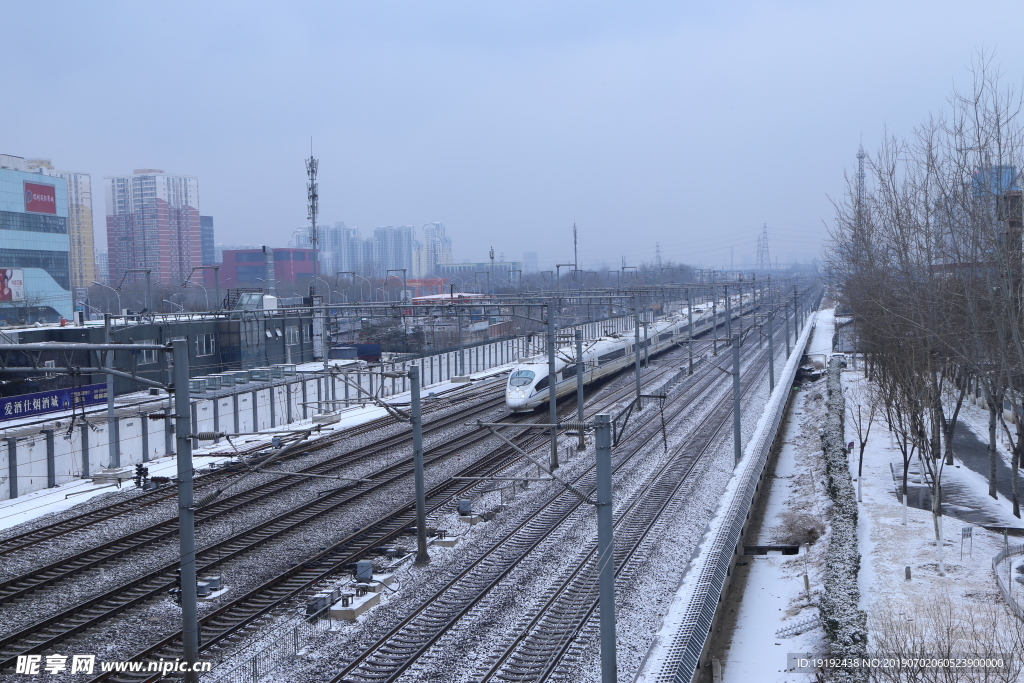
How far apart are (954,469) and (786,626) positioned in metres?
12.4

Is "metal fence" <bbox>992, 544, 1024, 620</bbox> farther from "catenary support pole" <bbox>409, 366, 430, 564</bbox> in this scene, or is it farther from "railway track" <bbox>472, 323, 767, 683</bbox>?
"catenary support pole" <bbox>409, 366, 430, 564</bbox>

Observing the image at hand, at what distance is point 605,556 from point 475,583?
4833 mm

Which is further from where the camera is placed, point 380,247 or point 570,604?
point 380,247

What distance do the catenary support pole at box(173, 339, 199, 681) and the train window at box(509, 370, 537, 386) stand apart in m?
17.8

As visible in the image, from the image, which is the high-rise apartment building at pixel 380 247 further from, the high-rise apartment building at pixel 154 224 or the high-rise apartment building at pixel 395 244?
the high-rise apartment building at pixel 154 224

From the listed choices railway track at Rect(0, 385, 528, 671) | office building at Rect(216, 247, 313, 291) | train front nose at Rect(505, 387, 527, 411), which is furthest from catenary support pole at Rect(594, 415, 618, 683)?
office building at Rect(216, 247, 313, 291)

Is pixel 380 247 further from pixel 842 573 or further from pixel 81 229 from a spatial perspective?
pixel 842 573

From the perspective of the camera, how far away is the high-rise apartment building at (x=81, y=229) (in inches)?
3664

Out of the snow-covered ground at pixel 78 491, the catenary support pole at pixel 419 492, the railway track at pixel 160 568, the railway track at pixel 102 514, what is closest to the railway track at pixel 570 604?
the catenary support pole at pixel 419 492

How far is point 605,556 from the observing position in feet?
26.6

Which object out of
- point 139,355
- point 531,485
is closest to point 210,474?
point 531,485

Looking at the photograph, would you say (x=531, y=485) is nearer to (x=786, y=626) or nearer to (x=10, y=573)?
(x=786, y=626)

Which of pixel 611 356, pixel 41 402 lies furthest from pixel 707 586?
pixel 611 356

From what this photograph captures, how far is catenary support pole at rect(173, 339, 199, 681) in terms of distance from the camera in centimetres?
913
